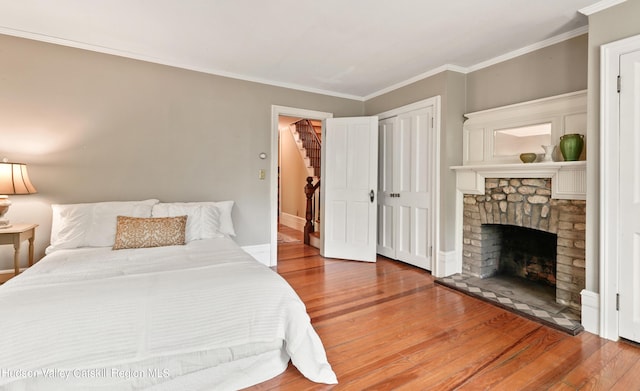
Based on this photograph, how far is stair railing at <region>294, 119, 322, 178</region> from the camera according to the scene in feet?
20.1

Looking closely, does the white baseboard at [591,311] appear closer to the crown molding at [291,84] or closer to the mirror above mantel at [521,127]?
the mirror above mantel at [521,127]

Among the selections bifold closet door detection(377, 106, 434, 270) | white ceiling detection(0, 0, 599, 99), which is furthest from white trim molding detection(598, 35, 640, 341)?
bifold closet door detection(377, 106, 434, 270)

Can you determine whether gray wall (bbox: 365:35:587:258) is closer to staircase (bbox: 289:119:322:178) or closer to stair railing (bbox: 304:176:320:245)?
stair railing (bbox: 304:176:320:245)

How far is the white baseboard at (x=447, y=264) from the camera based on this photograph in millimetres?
3461

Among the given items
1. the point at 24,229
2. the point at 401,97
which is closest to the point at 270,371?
the point at 24,229

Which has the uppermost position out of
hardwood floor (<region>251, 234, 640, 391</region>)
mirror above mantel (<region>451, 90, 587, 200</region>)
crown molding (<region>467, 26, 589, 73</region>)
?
crown molding (<region>467, 26, 589, 73</region>)

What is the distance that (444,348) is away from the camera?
2025 mm

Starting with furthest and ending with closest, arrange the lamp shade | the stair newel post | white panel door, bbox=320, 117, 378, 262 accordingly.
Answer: the stair newel post → white panel door, bbox=320, 117, 378, 262 → the lamp shade

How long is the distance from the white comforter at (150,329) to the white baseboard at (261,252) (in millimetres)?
1910

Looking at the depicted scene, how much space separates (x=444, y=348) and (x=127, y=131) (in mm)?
3490

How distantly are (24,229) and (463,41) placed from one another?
4.12 metres

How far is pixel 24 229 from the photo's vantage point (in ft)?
8.14

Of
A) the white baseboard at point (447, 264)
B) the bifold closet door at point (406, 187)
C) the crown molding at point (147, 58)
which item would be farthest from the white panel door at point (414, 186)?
the crown molding at point (147, 58)

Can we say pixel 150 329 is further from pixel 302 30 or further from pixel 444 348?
pixel 302 30
